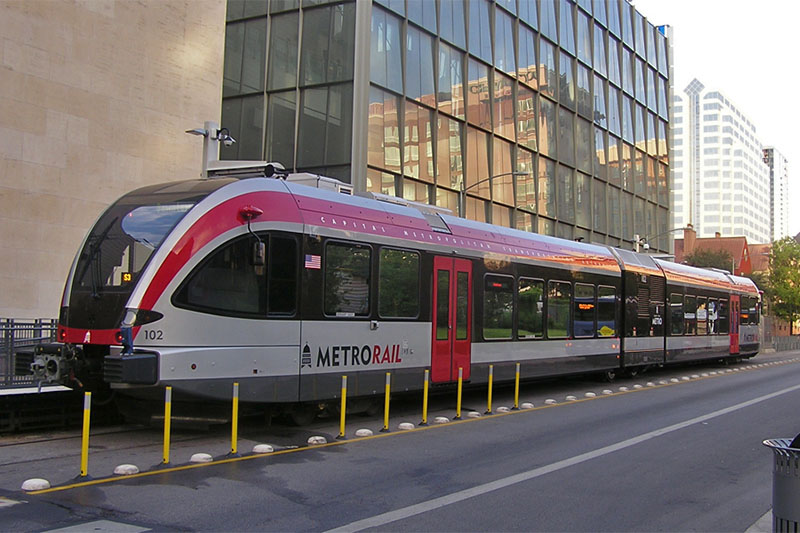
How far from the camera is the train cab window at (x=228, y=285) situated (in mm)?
9648

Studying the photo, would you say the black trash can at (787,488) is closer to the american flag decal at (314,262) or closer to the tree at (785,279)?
the american flag decal at (314,262)

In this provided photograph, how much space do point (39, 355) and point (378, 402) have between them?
5.67m

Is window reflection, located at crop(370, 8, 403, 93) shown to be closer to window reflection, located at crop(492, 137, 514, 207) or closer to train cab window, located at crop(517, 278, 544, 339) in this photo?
window reflection, located at crop(492, 137, 514, 207)

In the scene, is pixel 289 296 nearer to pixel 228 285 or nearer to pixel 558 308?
pixel 228 285

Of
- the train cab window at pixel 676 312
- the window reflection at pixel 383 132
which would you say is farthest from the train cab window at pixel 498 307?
the window reflection at pixel 383 132

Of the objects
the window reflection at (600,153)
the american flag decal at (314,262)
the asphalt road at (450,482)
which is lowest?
the asphalt road at (450,482)

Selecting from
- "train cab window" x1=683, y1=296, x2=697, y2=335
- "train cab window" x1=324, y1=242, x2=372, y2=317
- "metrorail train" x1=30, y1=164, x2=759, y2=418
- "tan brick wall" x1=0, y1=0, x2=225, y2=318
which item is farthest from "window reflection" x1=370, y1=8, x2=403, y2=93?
"train cab window" x1=324, y1=242, x2=372, y2=317

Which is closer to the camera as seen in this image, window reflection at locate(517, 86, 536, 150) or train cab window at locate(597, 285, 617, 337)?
train cab window at locate(597, 285, 617, 337)

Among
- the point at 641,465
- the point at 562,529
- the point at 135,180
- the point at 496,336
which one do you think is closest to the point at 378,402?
the point at 496,336

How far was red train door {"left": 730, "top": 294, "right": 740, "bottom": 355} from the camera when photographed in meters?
29.7

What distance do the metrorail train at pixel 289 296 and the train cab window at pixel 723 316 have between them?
13663 millimetres

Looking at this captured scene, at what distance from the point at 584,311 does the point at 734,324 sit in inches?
542

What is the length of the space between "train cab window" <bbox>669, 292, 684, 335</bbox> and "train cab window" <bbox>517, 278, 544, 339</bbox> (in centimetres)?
864

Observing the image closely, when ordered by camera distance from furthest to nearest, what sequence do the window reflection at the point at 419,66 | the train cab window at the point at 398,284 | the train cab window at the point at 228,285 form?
the window reflection at the point at 419,66 → the train cab window at the point at 398,284 → the train cab window at the point at 228,285
